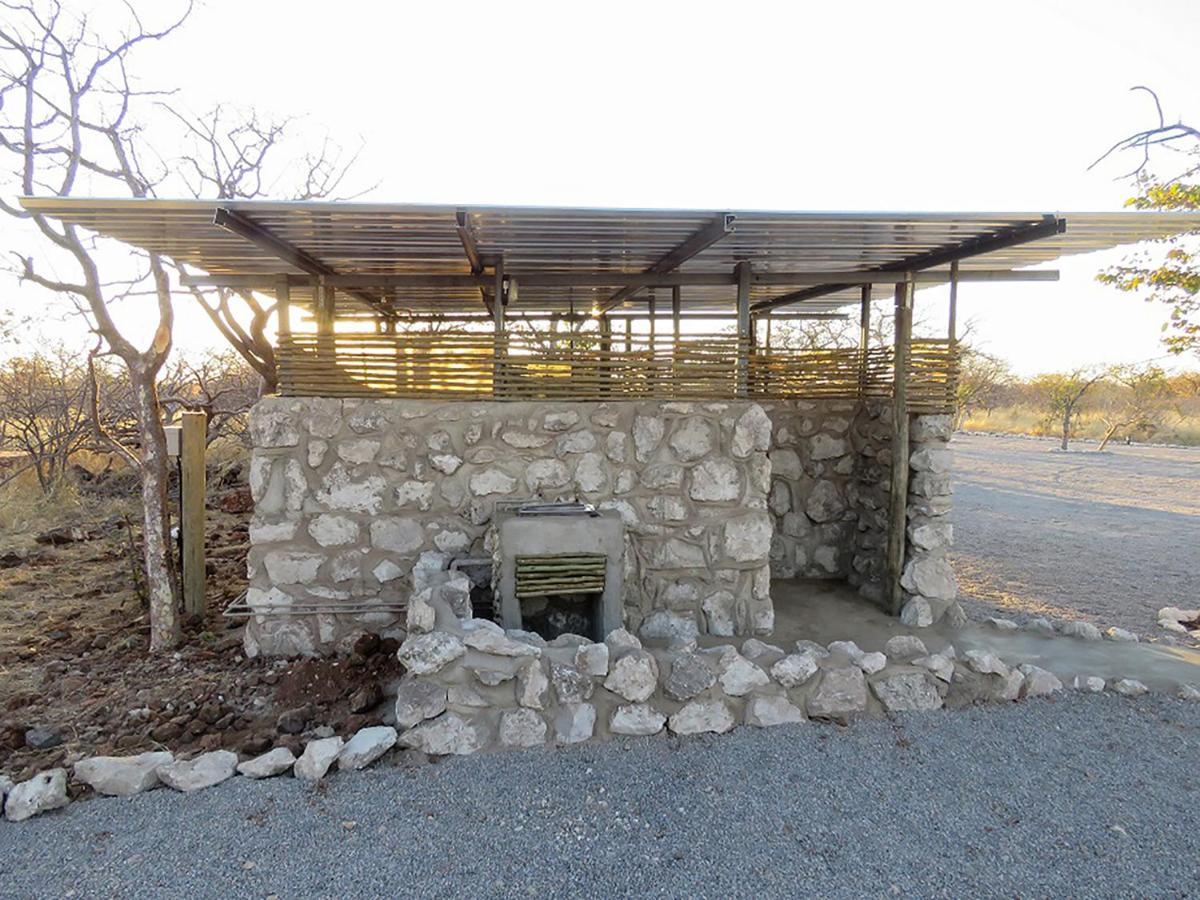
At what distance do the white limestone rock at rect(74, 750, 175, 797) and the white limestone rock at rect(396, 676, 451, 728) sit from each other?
1040 mm

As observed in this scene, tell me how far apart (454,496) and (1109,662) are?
4.44 metres

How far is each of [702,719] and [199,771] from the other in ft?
7.53

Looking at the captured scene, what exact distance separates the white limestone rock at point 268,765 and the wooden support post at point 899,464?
4.32m

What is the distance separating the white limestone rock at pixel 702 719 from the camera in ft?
10.6

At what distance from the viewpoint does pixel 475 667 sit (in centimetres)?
306

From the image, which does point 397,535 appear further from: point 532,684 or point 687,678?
point 687,678

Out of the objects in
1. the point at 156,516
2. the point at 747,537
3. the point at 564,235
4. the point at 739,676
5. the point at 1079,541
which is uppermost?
the point at 564,235

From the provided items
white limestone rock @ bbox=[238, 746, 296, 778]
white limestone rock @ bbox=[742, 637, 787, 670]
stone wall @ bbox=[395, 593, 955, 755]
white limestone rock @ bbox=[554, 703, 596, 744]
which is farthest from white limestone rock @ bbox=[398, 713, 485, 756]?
white limestone rock @ bbox=[742, 637, 787, 670]

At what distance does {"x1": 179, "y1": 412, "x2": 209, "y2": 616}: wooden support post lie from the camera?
16.0 feet

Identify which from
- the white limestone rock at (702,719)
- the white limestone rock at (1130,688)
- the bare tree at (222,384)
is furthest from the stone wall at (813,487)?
the bare tree at (222,384)

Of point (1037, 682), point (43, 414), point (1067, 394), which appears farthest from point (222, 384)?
point (1067, 394)

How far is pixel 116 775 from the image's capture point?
279 centimetres

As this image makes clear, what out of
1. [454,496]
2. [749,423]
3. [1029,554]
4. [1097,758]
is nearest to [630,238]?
[749,423]

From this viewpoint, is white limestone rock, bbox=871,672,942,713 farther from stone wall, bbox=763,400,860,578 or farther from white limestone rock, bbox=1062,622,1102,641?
stone wall, bbox=763,400,860,578
